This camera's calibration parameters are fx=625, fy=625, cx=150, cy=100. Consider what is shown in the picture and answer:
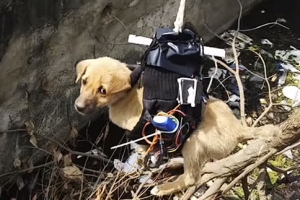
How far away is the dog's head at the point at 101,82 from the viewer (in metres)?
3.01

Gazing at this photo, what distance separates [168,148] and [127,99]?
33 cm

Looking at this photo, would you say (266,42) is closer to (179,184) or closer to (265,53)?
(265,53)

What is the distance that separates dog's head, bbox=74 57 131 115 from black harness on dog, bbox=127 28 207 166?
0.07 meters

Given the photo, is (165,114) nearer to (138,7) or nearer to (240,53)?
(138,7)

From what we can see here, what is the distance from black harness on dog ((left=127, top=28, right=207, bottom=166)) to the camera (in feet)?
9.57

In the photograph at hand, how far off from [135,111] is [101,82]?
309 mm

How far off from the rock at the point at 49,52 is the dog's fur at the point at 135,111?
0.49m

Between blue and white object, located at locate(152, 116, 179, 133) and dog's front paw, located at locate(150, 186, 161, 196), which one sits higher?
blue and white object, located at locate(152, 116, 179, 133)

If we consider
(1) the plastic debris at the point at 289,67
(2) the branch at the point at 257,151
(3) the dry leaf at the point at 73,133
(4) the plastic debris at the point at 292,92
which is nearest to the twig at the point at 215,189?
(2) the branch at the point at 257,151

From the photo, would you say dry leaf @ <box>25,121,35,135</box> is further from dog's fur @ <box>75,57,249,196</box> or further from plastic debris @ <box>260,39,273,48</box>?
plastic debris @ <box>260,39,273,48</box>

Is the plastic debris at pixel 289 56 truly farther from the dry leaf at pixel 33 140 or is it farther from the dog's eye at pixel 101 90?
the dog's eye at pixel 101 90

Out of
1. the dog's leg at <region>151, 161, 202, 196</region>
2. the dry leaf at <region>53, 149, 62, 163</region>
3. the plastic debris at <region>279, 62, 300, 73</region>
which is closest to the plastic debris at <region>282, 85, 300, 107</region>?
the plastic debris at <region>279, 62, 300, 73</region>

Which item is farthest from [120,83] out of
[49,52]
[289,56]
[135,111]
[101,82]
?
[289,56]

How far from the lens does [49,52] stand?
3715mm
